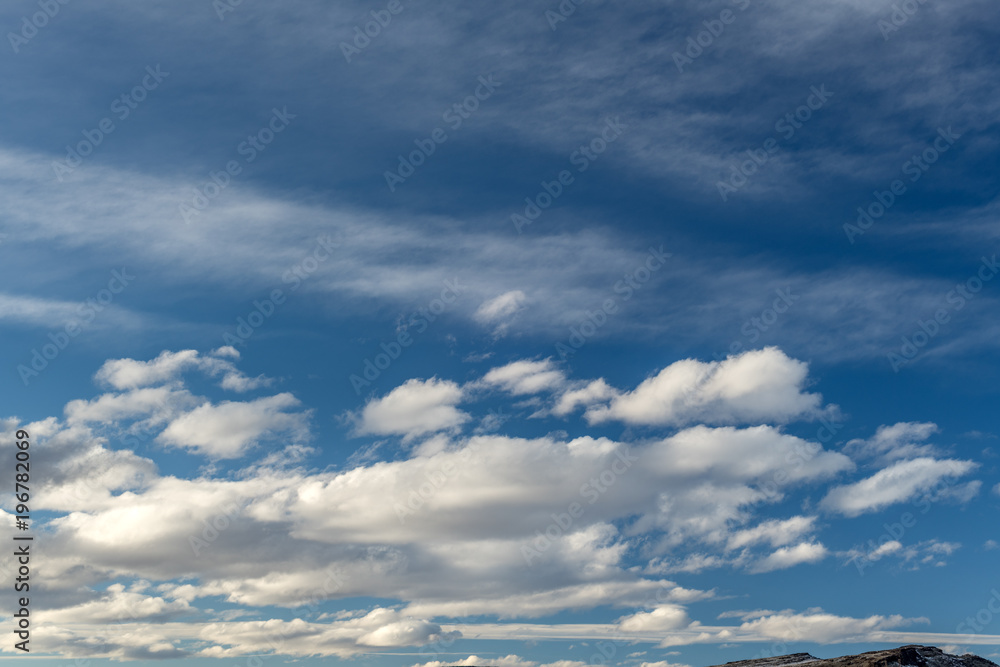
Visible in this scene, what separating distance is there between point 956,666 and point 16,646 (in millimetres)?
91592

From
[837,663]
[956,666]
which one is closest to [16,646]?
[837,663]

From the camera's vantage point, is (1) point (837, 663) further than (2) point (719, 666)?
No

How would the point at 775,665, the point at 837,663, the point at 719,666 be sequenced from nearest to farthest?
the point at 837,663, the point at 775,665, the point at 719,666

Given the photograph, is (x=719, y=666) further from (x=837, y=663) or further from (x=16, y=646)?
(x=16, y=646)

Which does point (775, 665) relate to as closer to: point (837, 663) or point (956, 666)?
point (837, 663)

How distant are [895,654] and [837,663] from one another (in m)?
7.65

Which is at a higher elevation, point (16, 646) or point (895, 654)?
point (16, 646)

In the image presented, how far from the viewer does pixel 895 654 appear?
7381cm

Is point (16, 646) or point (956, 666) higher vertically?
point (16, 646)

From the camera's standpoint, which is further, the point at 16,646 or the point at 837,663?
the point at 837,663

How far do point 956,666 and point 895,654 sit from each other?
7271 millimetres

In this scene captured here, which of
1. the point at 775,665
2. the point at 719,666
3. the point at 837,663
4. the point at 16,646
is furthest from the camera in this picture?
the point at 719,666

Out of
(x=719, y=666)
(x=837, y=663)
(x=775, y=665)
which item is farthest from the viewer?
(x=719, y=666)

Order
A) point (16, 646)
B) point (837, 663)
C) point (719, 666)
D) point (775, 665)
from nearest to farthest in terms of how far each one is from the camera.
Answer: point (16, 646), point (837, 663), point (775, 665), point (719, 666)
